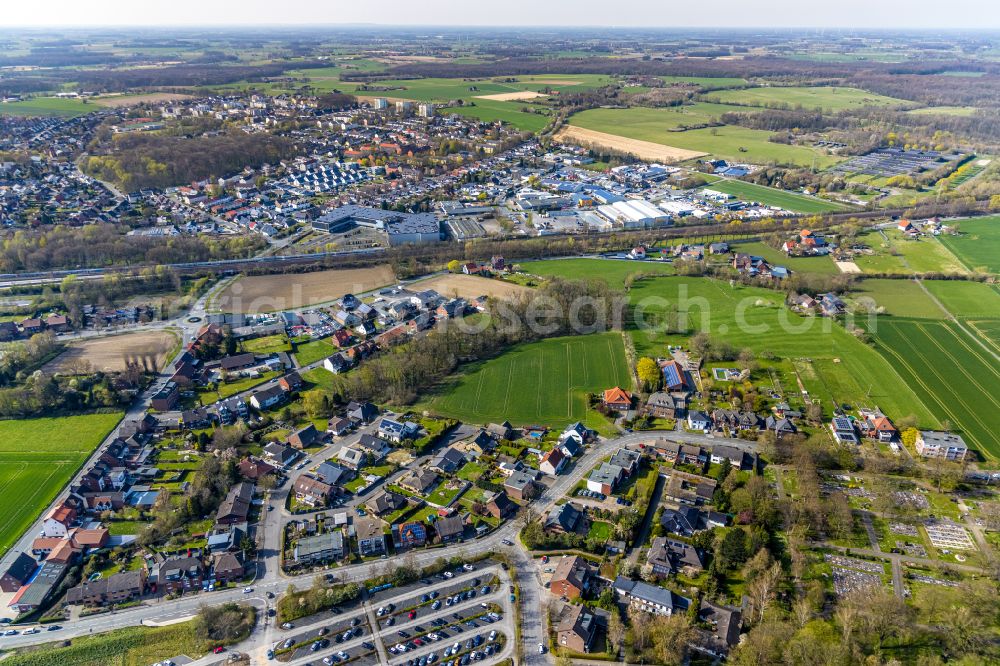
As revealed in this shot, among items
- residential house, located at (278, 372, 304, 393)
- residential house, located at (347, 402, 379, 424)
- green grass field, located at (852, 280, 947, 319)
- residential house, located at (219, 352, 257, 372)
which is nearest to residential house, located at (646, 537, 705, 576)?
residential house, located at (347, 402, 379, 424)

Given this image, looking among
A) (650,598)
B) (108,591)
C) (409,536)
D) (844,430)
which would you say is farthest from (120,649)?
(844,430)

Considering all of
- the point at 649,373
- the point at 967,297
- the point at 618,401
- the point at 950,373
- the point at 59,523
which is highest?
the point at 967,297

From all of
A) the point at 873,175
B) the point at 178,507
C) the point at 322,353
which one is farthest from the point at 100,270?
the point at 873,175

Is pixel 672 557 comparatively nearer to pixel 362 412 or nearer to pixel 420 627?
pixel 420 627

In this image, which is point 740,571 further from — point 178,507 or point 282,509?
point 178,507

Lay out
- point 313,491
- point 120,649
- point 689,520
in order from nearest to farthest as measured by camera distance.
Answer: point 120,649, point 689,520, point 313,491
